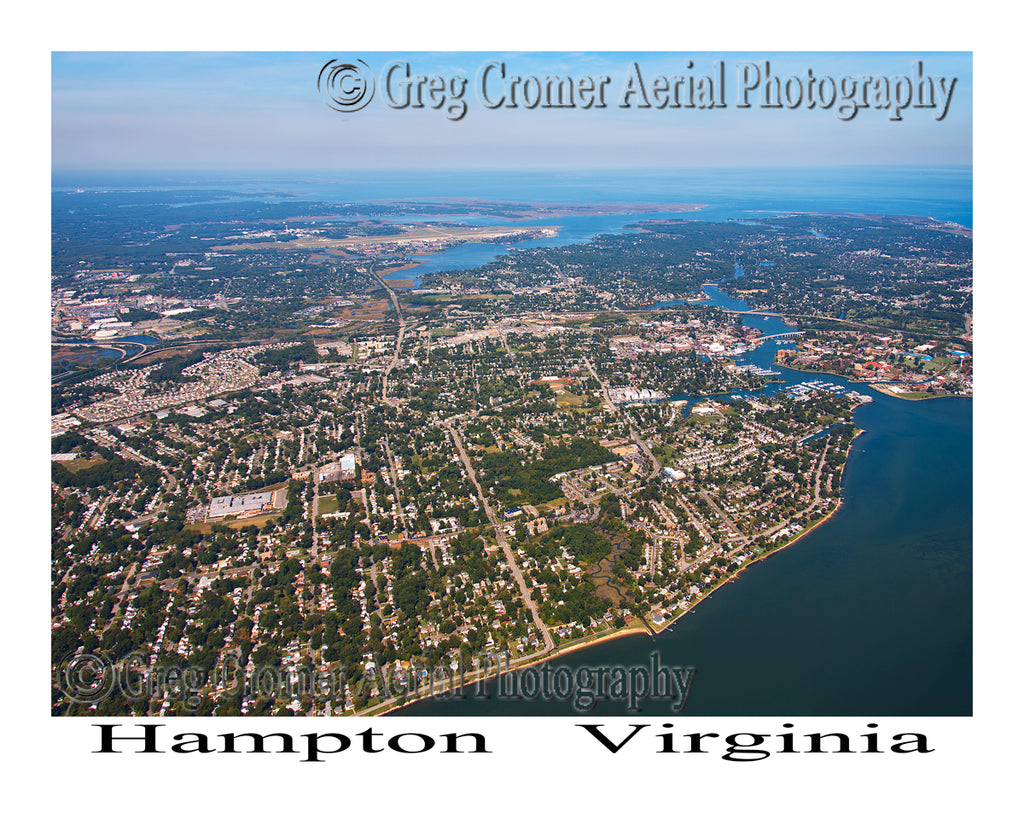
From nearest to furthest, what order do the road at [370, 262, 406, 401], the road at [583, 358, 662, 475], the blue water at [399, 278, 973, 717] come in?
the blue water at [399, 278, 973, 717]
the road at [583, 358, 662, 475]
the road at [370, 262, 406, 401]

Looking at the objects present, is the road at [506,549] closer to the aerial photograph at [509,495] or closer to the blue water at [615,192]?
the aerial photograph at [509,495]

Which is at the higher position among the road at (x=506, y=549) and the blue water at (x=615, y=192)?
the blue water at (x=615, y=192)

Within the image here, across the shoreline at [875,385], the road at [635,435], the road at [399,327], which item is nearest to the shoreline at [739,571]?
the road at [635,435]

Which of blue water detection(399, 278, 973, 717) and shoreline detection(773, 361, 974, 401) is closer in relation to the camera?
blue water detection(399, 278, 973, 717)

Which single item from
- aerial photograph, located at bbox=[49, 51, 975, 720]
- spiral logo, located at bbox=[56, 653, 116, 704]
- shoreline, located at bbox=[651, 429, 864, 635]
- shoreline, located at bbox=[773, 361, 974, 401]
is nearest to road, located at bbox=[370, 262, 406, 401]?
aerial photograph, located at bbox=[49, 51, 975, 720]

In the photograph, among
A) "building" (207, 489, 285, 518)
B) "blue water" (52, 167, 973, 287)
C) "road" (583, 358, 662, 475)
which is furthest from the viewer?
"blue water" (52, 167, 973, 287)

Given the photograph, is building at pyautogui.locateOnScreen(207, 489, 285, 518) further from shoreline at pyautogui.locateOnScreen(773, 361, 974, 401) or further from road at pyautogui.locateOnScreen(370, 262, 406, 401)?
shoreline at pyautogui.locateOnScreen(773, 361, 974, 401)

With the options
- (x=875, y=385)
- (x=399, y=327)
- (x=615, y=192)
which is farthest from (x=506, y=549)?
(x=615, y=192)

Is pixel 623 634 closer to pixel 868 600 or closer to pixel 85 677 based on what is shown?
pixel 868 600

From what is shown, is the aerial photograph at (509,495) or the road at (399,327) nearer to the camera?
the aerial photograph at (509,495)
